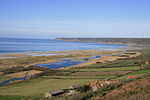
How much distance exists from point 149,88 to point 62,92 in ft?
36.7

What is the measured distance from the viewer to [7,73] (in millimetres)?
45438

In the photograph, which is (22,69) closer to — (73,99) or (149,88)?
(73,99)

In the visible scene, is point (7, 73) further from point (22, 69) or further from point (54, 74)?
point (54, 74)

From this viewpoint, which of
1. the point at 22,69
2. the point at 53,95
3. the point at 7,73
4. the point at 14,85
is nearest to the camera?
the point at 53,95


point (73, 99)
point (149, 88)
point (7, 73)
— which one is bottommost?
point (7, 73)

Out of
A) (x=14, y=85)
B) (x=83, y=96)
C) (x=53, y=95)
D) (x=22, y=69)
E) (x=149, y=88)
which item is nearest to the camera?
(x=149, y=88)

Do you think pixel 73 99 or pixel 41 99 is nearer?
pixel 73 99

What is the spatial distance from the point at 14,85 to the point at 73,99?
18559 millimetres

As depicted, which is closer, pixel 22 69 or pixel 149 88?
pixel 149 88

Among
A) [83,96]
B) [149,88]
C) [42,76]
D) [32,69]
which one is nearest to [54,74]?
[42,76]

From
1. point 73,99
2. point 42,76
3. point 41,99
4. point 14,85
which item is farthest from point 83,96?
point 42,76

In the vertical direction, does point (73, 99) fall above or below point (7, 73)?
above

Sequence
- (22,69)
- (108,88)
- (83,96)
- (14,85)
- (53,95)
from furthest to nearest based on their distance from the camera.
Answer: (22,69) → (14,85) → (53,95) → (108,88) → (83,96)

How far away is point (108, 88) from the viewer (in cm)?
2067
